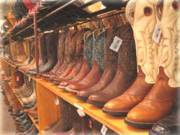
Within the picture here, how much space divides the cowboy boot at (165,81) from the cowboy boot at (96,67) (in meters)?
0.47

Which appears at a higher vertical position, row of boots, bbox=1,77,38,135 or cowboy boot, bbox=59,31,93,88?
cowboy boot, bbox=59,31,93,88

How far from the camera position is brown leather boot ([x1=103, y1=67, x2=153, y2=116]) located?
36.2 inches

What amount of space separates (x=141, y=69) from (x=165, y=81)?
5.5 inches

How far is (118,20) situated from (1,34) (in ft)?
12.9

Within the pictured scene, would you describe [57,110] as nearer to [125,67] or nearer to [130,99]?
[125,67]

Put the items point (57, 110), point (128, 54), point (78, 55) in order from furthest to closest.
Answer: point (57, 110) < point (78, 55) < point (128, 54)

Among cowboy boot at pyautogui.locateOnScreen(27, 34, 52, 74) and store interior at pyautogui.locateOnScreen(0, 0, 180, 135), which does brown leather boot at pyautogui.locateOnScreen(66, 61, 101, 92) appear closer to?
store interior at pyautogui.locateOnScreen(0, 0, 180, 135)

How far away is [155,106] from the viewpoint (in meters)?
0.83

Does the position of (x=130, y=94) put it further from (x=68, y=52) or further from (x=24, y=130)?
(x=24, y=130)

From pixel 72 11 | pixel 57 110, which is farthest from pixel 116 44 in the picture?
pixel 57 110

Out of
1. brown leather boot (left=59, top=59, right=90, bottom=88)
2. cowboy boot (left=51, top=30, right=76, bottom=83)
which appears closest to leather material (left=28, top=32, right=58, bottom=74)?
cowboy boot (left=51, top=30, right=76, bottom=83)

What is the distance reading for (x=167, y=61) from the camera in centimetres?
85

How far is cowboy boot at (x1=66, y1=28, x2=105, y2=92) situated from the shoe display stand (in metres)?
0.05

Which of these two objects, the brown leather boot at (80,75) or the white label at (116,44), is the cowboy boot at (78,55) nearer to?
the brown leather boot at (80,75)
